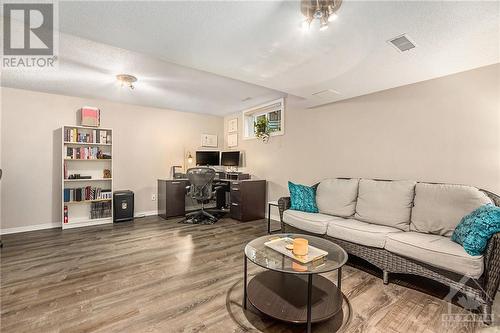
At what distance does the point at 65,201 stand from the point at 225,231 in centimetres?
288

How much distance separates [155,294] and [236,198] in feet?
8.76

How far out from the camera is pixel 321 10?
4.86 ft

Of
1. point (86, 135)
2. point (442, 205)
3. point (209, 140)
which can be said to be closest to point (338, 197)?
point (442, 205)

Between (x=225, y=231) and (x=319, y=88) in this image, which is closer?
(x=319, y=88)

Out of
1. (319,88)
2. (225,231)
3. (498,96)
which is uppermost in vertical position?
(319,88)

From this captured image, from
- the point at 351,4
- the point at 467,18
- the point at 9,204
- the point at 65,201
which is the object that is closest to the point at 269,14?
the point at 351,4

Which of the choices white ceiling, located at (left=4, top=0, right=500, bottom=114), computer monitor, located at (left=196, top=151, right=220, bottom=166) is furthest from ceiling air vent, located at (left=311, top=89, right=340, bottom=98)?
computer monitor, located at (left=196, top=151, right=220, bottom=166)

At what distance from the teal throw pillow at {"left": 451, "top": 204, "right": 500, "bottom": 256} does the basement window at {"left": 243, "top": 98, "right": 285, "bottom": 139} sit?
3.10 metres

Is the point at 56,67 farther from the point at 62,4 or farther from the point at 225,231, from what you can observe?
the point at 225,231

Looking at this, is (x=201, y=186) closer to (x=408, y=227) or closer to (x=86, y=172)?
(x=86, y=172)

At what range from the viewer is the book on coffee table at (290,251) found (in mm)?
1677

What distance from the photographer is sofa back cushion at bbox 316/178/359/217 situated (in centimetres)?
305

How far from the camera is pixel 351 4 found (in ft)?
4.83

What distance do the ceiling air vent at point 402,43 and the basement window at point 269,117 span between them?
2.54m
